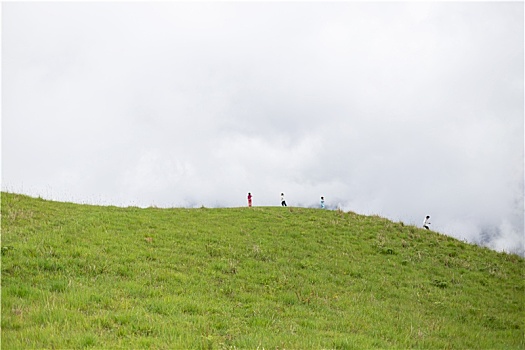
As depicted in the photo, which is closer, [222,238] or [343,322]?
[343,322]

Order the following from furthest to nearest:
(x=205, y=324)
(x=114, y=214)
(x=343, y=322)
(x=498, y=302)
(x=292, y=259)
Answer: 1. (x=114, y=214)
2. (x=292, y=259)
3. (x=498, y=302)
4. (x=343, y=322)
5. (x=205, y=324)

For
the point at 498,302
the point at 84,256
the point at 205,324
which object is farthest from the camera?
the point at 498,302

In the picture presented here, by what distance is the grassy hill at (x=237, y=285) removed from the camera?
9023 millimetres

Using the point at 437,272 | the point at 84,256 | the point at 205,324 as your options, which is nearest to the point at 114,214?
the point at 84,256

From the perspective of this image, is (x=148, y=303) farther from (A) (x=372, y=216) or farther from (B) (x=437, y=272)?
(A) (x=372, y=216)

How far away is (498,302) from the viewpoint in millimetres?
18000

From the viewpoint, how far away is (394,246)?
25531mm

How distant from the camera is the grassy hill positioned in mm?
9023

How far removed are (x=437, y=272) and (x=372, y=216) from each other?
12804 mm

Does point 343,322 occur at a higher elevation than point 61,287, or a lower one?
lower

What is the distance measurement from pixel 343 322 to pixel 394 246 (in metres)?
15.2

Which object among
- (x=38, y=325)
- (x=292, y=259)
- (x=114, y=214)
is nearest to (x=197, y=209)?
(x=114, y=214)

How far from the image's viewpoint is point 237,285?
14711mm

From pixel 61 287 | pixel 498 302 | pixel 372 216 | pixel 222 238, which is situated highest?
pixel 372 216
